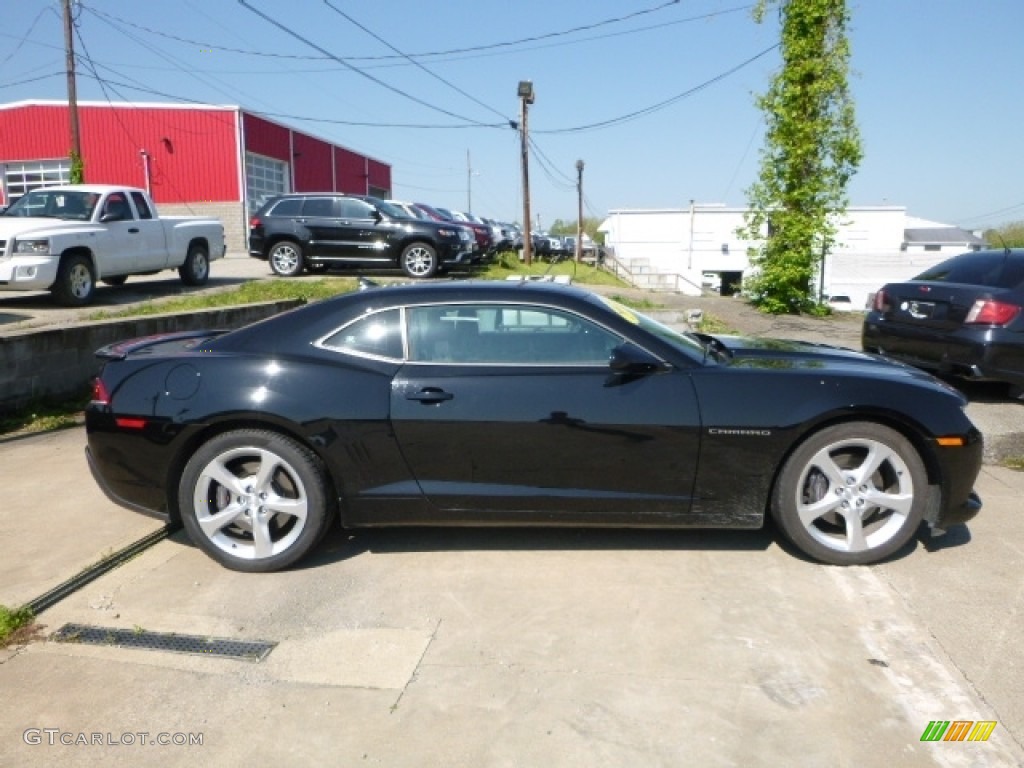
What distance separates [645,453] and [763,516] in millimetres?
657

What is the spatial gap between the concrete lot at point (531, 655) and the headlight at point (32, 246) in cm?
730

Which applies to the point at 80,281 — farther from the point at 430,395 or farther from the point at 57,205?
the point at 430,395

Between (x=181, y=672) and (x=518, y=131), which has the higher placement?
(x=518, y=131)

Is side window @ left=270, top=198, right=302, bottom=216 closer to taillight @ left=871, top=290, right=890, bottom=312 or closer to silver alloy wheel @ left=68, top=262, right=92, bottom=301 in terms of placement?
silver alloy wheel @ left=68, top=262, right=92, bottom=301

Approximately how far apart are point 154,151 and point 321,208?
19.6m

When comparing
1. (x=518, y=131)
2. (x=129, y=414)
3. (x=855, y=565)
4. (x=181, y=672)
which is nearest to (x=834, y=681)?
(x=855, y=565)

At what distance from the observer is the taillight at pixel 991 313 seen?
6582mm

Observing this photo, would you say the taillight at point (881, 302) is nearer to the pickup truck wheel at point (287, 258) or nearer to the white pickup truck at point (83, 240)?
the white pickup truck at point (83, 240)

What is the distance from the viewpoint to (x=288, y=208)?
1717 cm

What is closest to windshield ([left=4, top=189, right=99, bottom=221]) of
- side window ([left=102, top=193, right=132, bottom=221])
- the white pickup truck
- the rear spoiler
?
the white pickup truck

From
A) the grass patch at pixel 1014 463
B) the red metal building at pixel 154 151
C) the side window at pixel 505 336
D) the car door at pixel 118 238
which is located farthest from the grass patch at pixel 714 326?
the red metal building at pixel 154 151

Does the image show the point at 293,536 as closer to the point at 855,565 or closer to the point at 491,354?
the point at 491,354

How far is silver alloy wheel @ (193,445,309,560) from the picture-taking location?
4027 millimetres

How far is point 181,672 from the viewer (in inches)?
125
